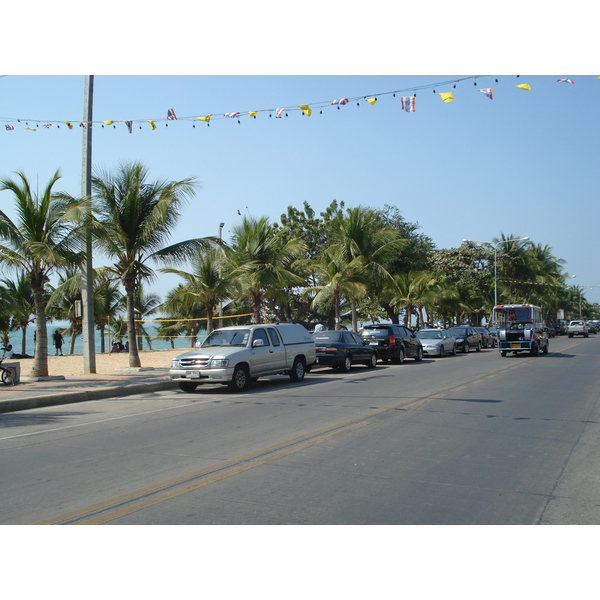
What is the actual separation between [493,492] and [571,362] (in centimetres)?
2013

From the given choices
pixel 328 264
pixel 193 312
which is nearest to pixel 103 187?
pixel 328 264

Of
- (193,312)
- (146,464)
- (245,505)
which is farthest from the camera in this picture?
(193,312)

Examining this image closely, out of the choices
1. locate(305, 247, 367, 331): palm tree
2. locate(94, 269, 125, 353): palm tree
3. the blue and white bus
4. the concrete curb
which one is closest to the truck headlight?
the concrete curb

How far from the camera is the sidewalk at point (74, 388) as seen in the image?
13.5 m

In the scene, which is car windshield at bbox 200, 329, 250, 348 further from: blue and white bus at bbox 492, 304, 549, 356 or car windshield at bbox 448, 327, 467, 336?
car windshield at bbox 448, 327, 467, 336

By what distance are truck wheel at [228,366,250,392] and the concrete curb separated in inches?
99.7

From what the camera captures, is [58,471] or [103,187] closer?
[58,471]

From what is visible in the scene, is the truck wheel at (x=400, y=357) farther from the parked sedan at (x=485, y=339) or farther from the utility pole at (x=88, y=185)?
the parked sedan at (x=485, y=339)

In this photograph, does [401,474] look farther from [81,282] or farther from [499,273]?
[499,273]

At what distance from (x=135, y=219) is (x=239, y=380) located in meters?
8.53

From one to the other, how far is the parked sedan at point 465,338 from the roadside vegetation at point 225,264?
508 cm

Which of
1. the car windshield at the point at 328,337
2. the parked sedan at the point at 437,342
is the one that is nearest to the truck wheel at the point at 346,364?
the car windshield at the point at 328,337

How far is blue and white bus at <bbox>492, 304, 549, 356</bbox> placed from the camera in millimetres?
27453

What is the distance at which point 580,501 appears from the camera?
5855 millimetres
